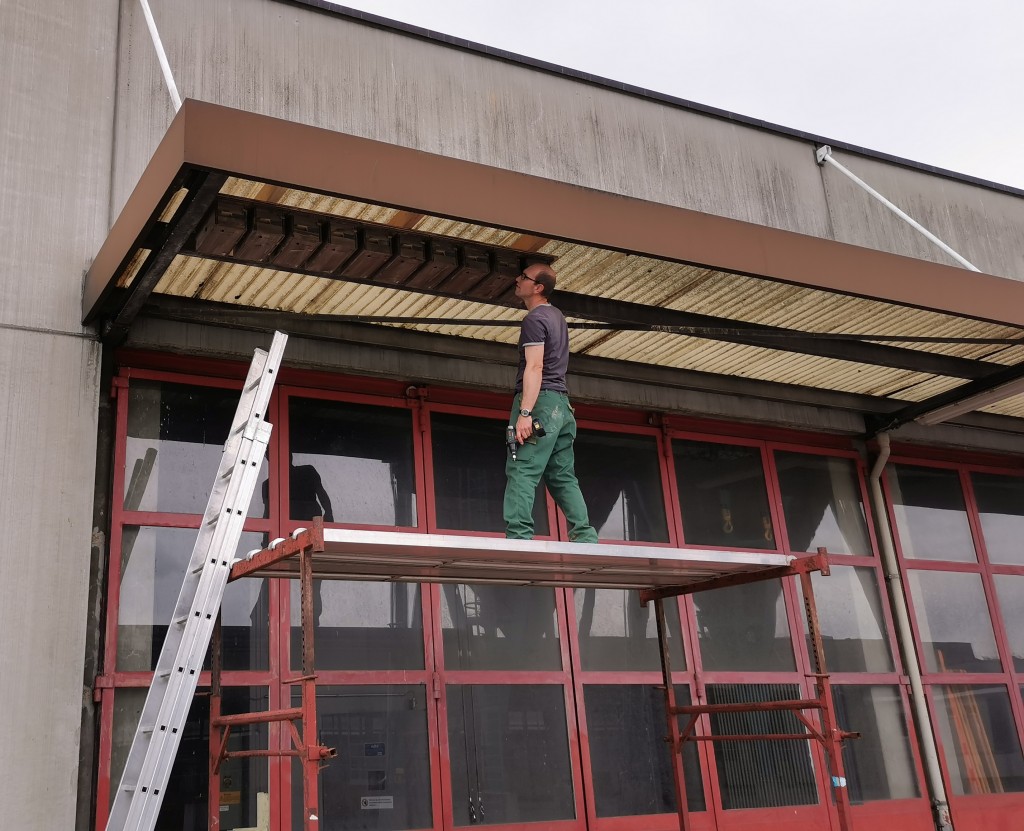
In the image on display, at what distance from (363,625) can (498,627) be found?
3.62ft

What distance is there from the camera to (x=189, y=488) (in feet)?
24.4

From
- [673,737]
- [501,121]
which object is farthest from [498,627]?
[501,121]

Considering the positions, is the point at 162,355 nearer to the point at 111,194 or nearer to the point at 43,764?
the point at 111,194

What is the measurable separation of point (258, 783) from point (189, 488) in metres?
2.05

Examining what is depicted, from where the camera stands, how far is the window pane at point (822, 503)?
10.1 meters

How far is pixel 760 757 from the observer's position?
29.3 ft

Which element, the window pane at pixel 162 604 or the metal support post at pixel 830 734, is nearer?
the metal support post at pixel 830 734

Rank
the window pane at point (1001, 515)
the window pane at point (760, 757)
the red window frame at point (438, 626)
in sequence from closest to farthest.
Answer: the red window frame at point (438, 626) → the window pane at point (760, 757) → the window pane at point (1001, 515)

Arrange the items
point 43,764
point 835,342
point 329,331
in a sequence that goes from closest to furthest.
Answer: point 43,764
point 329,331
point 835,342

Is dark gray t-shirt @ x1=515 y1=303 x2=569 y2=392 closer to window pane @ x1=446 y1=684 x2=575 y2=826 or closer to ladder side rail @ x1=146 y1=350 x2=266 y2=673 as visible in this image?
ladder side rail @ x1=146 y1=350 x2=266 y2=673

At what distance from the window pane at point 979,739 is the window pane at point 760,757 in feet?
5.82

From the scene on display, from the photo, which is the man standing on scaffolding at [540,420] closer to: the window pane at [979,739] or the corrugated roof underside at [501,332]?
the corrugated roof underside at [501,332]

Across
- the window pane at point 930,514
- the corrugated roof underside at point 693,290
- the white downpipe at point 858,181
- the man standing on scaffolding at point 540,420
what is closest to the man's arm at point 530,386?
the man standing on scaffolding at point 540,420

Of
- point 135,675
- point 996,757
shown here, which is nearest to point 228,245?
point 135,675
